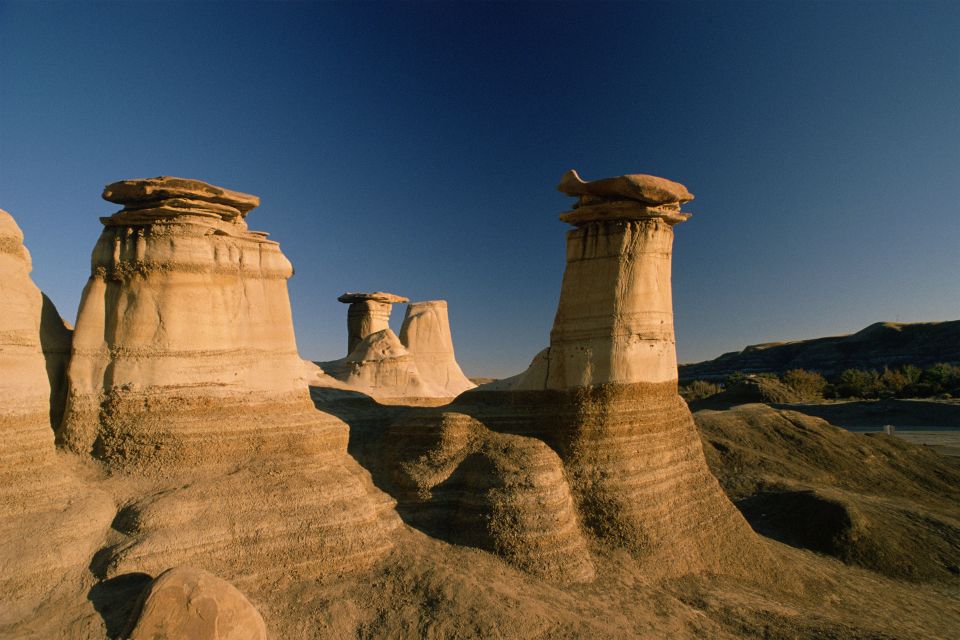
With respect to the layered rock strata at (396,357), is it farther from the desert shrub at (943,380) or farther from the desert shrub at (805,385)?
the desert shrub at (943,380)

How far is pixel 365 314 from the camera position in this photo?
24672 millimetres

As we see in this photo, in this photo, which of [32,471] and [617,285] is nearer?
[32,471]

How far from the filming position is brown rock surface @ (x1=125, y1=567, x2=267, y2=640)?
17.3ft

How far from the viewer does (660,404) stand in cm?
1034

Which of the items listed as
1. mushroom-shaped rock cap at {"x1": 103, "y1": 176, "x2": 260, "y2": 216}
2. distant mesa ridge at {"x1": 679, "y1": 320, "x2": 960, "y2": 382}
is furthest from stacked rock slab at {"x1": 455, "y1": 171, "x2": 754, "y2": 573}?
distant mesa ridge at {"x1": 679, "y1": 320, "x2": 960, "y2": 382}

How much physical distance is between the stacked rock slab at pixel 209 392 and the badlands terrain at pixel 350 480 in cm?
3

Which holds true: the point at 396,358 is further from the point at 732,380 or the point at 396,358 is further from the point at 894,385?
the point at 732,380

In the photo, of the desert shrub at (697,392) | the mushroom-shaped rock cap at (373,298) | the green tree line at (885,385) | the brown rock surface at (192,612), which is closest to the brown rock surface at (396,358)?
the mushroom-shaped rock cap at (373,298)

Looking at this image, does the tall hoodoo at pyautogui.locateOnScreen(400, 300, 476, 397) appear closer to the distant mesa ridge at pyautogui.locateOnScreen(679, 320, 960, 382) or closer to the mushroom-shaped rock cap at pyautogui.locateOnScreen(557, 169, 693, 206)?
the mushroom-shaped rock cap at pyautogui.locateOnScreen(557, 169, 693, 206)

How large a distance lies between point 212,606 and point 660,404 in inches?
311

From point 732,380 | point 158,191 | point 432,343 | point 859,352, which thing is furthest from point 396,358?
point 859,352

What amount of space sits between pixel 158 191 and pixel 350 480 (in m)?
5.27

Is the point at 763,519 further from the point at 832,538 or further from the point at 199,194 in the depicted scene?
the point at 199,194

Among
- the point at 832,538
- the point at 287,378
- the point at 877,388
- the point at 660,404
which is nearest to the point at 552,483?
the point at 660,404
